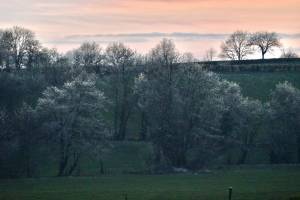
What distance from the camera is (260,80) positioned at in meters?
114

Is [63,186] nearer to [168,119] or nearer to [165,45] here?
[168,119]

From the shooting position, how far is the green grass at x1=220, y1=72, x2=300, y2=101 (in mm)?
106875

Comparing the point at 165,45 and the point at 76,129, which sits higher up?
the point at 165,45

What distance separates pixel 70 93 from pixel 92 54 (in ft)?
152

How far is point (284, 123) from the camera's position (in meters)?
80.4

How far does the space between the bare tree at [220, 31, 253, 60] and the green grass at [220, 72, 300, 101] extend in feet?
122

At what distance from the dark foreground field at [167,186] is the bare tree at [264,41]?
95.3 m

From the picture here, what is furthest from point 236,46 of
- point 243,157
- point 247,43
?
point 243,157

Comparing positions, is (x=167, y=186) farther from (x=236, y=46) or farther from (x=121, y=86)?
(x=236, y=46)

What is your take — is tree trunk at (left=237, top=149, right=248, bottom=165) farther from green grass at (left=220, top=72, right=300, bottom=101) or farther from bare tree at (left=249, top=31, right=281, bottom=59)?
bare tree at (left=249, top=31, right=281, bottom=59)

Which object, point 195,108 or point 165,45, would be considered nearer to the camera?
point 195,108

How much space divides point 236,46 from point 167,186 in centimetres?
11007

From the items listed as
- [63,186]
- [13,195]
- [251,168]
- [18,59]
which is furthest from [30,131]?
[18,59]

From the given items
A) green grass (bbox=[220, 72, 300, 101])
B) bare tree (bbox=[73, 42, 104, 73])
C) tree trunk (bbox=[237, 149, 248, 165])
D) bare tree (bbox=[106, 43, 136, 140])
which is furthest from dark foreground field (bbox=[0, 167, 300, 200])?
bare tree (bbox=[73, 42, 104, 73])
